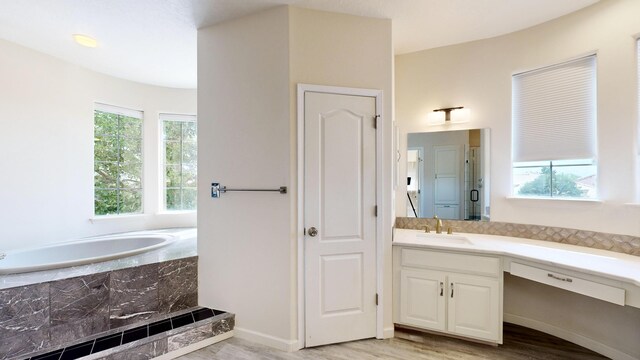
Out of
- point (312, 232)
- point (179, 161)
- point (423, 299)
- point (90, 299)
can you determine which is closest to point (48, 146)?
point (179, 161)

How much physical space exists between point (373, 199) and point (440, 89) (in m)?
1.44

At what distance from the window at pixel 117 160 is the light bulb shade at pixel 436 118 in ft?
12.3

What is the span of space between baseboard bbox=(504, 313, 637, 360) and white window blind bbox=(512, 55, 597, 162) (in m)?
1.43

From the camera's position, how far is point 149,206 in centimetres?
388

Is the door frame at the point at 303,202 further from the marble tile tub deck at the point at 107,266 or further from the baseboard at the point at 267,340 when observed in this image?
the marble tile tub deck at the point at 107,266

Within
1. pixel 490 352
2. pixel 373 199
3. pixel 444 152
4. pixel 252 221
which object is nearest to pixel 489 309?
pixel 490 352

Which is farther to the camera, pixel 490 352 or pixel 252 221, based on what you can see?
pixel 252 221

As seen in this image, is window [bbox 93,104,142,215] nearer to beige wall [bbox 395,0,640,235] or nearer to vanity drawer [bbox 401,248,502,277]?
beige wall [bbox 395,0,640,235]

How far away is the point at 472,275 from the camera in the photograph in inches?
86.7

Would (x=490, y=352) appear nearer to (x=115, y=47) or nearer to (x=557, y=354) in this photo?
(x=557, y=354)

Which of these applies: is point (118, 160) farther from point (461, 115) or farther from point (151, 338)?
point (461, 115)

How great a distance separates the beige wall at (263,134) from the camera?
219cm

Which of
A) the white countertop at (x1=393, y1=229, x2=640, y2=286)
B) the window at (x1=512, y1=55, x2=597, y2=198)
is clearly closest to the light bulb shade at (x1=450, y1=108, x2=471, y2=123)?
the window at (x1=512, y1=55, x2=597, y2=198)

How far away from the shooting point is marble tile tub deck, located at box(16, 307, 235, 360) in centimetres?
183
